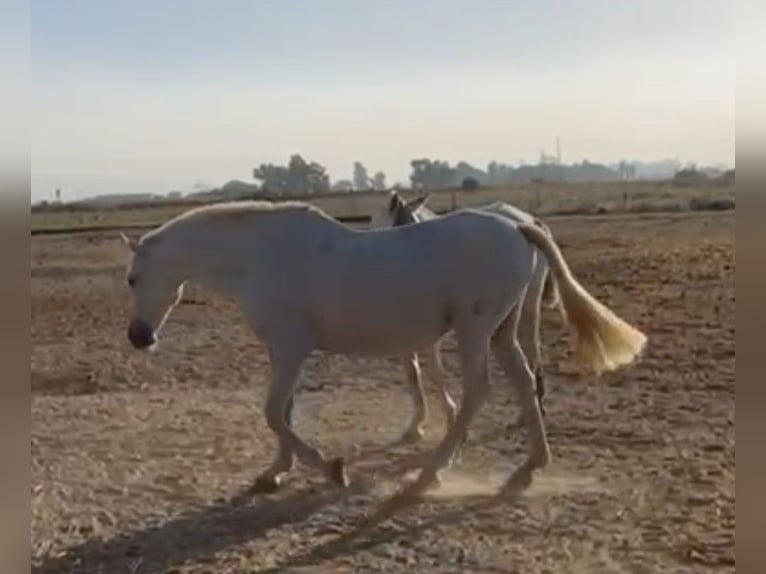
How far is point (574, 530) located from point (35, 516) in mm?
1983

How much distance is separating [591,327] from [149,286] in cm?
185

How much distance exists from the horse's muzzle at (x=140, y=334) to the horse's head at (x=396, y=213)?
1.85 metres

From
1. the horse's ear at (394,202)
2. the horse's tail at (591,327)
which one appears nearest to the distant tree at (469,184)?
the horse's ear at (394,202)

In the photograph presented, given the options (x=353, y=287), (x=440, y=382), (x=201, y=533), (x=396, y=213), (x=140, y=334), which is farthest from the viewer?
(x=396, y=213)

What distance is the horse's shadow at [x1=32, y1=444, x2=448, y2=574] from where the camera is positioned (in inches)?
129

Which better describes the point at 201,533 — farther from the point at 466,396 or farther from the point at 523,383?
the point at 523,383

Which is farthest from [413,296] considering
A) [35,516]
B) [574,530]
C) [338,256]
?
[35,516]

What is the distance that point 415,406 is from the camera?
5.14 m

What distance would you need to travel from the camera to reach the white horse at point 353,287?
153 inches

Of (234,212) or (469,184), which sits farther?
(469,184)

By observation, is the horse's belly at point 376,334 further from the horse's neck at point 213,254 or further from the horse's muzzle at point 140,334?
the horse's muzzle at point 140,334

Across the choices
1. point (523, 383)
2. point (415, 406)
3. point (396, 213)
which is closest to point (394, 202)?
point (396, 213)

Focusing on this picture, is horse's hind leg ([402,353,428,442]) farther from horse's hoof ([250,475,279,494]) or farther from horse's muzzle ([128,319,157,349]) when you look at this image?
horse's muzzle ([128,319,157,349])

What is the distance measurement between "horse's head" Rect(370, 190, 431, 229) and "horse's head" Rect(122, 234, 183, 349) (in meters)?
1.77
